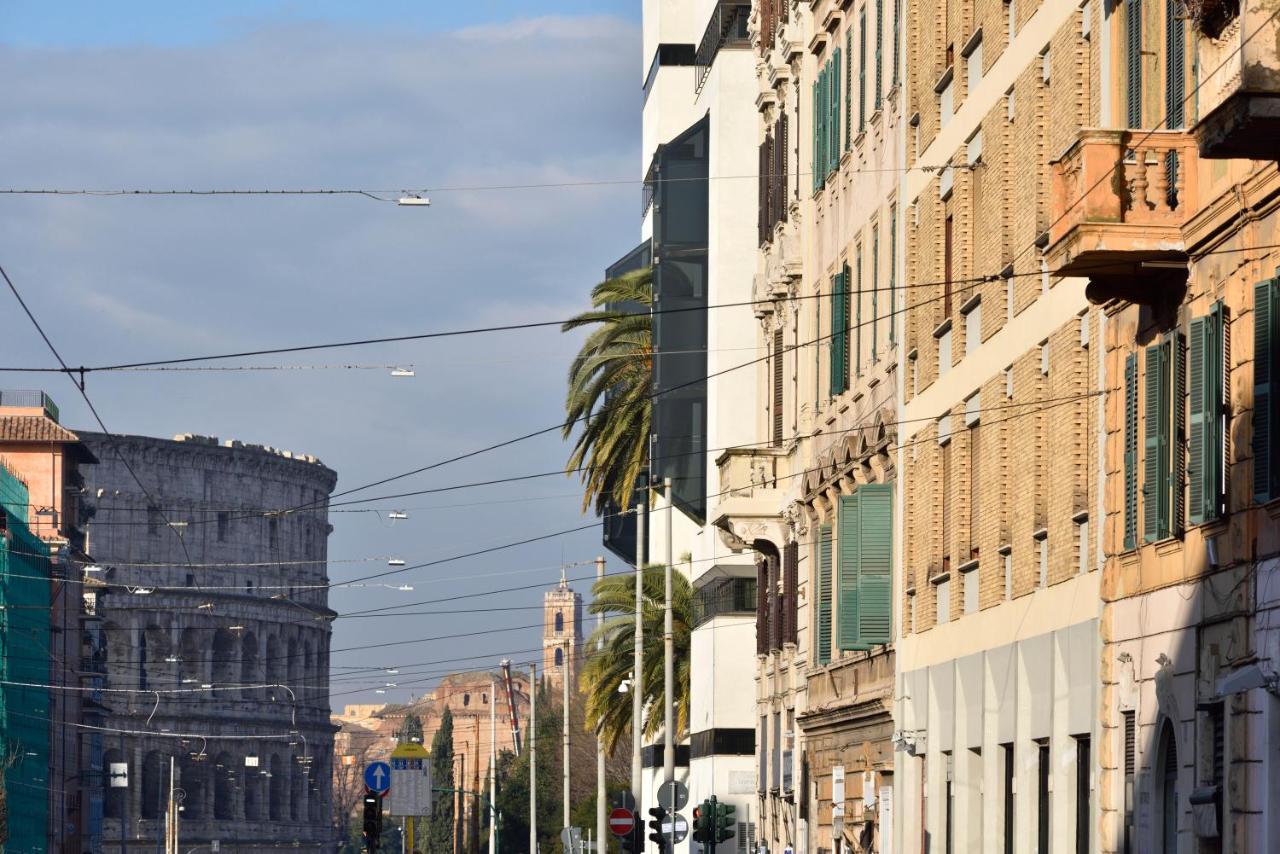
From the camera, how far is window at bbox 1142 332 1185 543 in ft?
59.7

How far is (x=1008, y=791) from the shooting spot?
24141 mm

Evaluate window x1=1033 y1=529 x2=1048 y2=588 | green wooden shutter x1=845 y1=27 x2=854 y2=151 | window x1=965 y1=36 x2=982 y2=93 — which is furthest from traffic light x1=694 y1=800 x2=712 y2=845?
window x1=1033 y1=529 x2=1048 y2=588

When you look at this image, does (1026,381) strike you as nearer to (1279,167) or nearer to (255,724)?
(1279,167)

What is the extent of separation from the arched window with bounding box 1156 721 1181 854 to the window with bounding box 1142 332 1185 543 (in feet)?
4.72

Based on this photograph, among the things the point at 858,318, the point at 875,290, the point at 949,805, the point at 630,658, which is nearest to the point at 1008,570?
the point at 949,805

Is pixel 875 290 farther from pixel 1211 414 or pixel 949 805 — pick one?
pixel 1211 414

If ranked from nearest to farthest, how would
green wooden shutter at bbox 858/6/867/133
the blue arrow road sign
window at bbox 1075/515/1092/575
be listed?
window at bbox 1075/515/1092/575
green wooden shutter at bbox 858/6/867/133
the blue arrow road sign

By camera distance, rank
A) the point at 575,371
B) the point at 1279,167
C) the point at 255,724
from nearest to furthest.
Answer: the point at 1279,167 → the point at 575,371 → the point at 255,724

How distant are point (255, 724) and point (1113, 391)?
480 feet

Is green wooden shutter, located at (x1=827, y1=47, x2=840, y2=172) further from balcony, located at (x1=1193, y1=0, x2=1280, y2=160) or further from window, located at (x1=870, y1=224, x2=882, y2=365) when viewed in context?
balcony, located at (x1=1193, y1=0, x2=1280, y2=160)

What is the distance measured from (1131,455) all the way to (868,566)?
10932mm

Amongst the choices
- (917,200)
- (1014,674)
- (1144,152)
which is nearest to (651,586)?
(917,200)

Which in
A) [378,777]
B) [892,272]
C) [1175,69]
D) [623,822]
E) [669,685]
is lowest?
[623,822]

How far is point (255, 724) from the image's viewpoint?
6403 inches
